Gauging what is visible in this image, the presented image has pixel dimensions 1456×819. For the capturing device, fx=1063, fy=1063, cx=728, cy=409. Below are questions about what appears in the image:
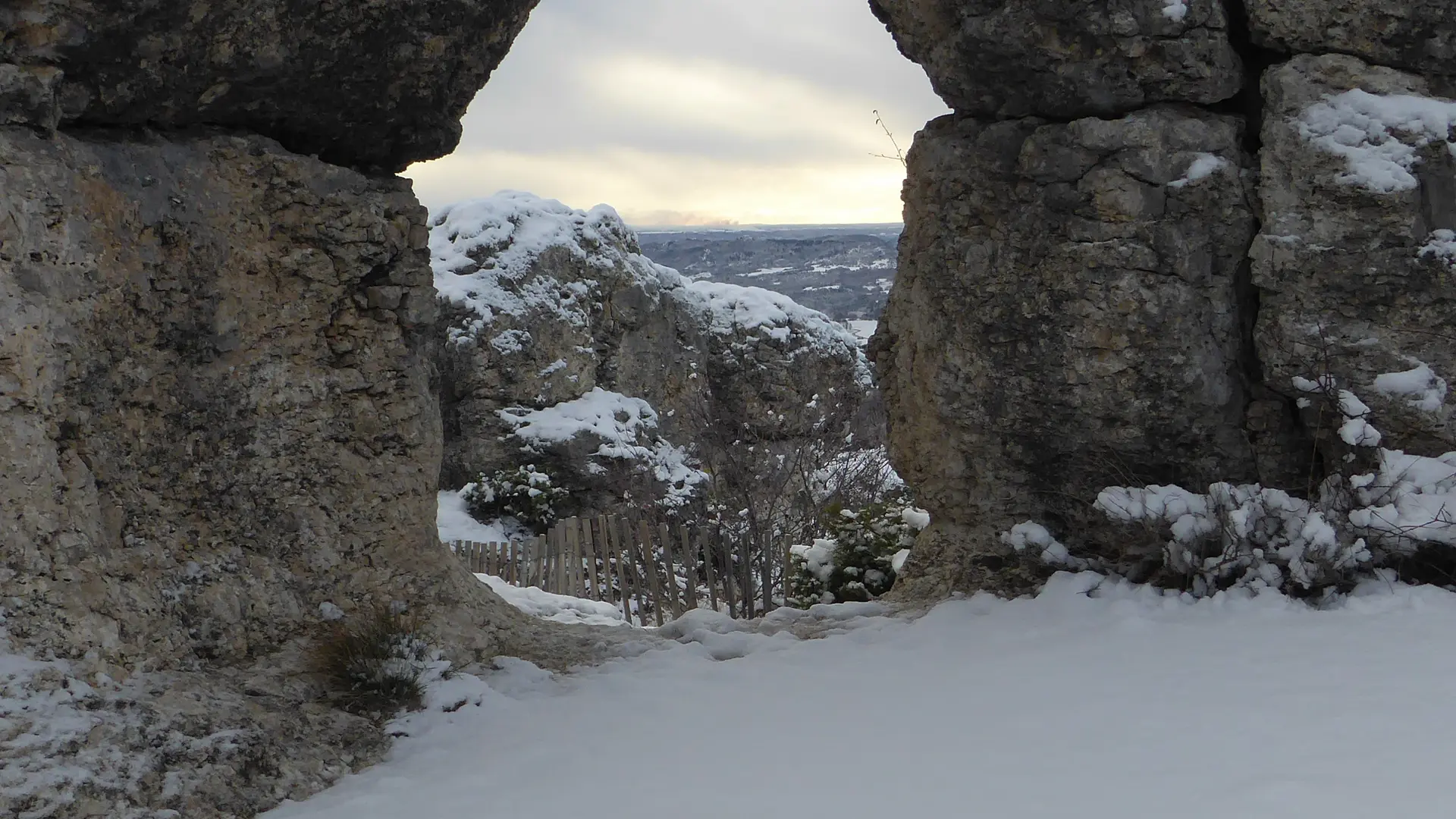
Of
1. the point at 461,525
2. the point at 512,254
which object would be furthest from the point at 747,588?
the point at 512,254

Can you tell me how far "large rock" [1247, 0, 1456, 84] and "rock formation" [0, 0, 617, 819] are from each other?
3380 mm

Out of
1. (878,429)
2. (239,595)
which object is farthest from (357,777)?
(878,429)

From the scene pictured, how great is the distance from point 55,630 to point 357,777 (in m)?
1.06

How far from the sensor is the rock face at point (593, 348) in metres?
16.0

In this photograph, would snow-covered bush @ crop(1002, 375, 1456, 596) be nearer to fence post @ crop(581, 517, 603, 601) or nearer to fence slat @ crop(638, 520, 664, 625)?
fence slat @ crop(638, 520, 664, 625)

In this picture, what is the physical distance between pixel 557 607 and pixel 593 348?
1031 cm

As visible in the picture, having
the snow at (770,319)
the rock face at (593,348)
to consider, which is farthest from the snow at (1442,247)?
the snow at (770,319)

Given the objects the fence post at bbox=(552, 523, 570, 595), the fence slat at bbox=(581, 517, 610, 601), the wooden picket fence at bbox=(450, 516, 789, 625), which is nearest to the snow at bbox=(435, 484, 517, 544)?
the wooden picket fence at bbox=(450, 516, 789, 625)

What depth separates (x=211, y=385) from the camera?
165 inches

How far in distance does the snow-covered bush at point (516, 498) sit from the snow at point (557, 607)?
616 cm

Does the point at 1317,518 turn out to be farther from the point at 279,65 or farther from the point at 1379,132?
the point at 279,65

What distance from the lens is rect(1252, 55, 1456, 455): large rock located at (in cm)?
438

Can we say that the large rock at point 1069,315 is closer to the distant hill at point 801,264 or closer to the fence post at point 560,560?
the fence post at point 560,560

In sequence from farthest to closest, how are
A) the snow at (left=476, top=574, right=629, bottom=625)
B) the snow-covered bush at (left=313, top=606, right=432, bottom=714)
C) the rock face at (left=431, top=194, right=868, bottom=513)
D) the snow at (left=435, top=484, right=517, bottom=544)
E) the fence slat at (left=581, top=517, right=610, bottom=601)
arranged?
the rock face at (left=431, top=194, right=868, bottom=513) → the snow at (left=435, top=484, right=517, bottom=544) → the fence slat at (left=581, top=517, right=610, bottom=601) → the snow at (left=476, top=574, right=629, bottom=625) → the snow-covered bush at (left=313, top=606, right=432, bottom=714)
